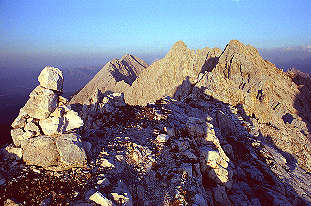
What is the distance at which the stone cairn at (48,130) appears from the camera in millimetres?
10484

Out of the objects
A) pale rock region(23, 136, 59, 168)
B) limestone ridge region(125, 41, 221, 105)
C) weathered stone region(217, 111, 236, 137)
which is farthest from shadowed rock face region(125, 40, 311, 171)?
pale rock region(23, 136, 59, 168)

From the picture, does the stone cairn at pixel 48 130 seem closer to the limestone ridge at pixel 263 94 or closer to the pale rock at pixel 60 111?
the pale rock at pixel 60 111

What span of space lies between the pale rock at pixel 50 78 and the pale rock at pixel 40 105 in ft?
1.26

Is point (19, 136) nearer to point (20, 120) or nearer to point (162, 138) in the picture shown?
point (20, 120)

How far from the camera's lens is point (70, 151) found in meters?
10.5

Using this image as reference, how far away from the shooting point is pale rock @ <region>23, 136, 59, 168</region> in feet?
34.2

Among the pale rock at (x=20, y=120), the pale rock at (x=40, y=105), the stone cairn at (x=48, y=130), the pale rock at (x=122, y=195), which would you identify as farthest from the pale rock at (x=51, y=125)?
the pale rock at (x=122, y=195)

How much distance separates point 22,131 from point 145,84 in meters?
107

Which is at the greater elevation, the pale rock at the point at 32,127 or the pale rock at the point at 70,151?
the pale rock at the point at 32,127

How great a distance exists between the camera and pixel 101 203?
8773 millimetres

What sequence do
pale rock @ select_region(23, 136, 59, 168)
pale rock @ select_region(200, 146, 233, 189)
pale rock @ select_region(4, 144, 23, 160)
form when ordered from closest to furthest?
1. pale rock @ select_region(23, 136, 59, 168)
2. pale rock @ select_region(4, 144, 23, 160)
3. pale rock @ select_region(200, 146, 233, 189)

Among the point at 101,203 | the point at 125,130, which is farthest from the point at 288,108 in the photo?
the point at 101,203

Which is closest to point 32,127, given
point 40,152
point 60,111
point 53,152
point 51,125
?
point 51,125

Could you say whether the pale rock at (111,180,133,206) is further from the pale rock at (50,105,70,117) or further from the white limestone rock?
the white limestone rock
